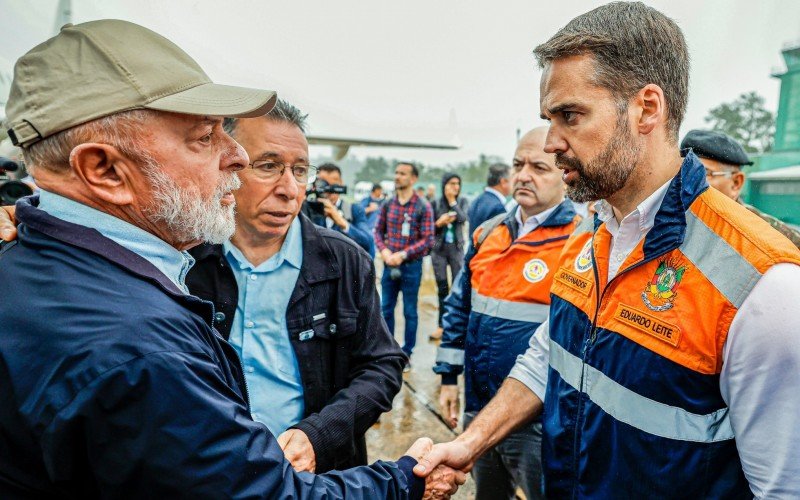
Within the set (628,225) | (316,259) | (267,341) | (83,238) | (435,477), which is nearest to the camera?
(83,238)

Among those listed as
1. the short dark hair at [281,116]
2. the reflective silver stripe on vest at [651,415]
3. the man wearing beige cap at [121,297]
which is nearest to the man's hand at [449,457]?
the man wearing beige cap at [121,297]

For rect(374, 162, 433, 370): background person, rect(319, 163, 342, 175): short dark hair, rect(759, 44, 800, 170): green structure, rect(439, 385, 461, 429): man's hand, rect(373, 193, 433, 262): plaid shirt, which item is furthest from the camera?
rect(759, 44, 800, 170): green structure

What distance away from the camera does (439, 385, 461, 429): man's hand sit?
8.93 ft

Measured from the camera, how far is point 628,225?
1.43 metres

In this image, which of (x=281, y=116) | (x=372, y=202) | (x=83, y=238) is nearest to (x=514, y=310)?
(x=281, y=116)

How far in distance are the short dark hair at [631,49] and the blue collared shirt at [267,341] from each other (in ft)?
4.32

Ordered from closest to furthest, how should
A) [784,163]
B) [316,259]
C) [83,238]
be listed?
[83,238] < [316,259] < [784,163]

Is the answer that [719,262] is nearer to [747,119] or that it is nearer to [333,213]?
[333,213]

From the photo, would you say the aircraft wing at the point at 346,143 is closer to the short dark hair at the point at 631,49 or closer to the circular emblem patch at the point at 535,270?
the circular emblem patch at the point at 535,270

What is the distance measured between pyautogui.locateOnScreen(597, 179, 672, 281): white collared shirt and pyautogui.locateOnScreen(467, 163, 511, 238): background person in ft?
12.6

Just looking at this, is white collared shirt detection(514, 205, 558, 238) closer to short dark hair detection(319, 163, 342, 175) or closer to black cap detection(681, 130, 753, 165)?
black cap detection(681, 130, 753, 165)

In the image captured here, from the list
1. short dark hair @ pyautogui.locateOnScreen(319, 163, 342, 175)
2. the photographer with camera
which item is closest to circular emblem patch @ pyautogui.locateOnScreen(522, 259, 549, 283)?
the photographer with camera

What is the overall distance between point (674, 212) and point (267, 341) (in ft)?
4.79

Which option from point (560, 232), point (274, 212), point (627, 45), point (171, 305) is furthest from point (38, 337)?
point (560, 232)
